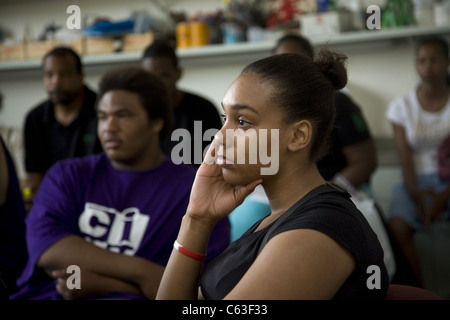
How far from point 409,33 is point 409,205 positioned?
94 centimetres

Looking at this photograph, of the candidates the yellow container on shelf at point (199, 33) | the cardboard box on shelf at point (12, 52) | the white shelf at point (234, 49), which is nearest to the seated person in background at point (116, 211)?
the white shelf at point (234, 49)

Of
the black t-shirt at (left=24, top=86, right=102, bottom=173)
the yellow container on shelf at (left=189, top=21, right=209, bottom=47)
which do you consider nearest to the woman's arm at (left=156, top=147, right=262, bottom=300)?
the black t-shirt at (left=24, top=86, right=102, bottom=173)

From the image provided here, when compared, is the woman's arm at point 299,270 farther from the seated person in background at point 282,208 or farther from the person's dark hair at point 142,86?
the person's dark hair at point 142,86

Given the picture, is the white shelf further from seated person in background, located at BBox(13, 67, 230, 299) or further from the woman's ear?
the woman's ear

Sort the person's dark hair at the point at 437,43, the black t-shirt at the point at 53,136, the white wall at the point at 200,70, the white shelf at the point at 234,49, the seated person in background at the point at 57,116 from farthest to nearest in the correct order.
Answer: the white wall at the point at 200,70, the white shelf at the point at 234,49, the person's dark hair at the point at 437,43, the seated person in background at the point at 57,116, the black t-shirt at the point at 53,136

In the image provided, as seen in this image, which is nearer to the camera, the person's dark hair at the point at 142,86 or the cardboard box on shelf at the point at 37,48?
the person's dark hair at the point at 142,86

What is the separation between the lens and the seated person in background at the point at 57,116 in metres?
2.81

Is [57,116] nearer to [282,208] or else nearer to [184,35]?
[184,35]

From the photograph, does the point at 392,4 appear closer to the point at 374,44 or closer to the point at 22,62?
the point at 374,44

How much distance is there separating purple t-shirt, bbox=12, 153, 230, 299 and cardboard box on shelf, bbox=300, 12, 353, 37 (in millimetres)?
1742

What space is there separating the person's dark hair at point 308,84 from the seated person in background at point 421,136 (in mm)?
2010

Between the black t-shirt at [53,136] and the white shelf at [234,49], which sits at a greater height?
the white shelf at [234,49]

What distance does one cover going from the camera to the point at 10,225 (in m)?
1.59

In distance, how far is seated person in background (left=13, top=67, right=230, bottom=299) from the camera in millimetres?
1463
